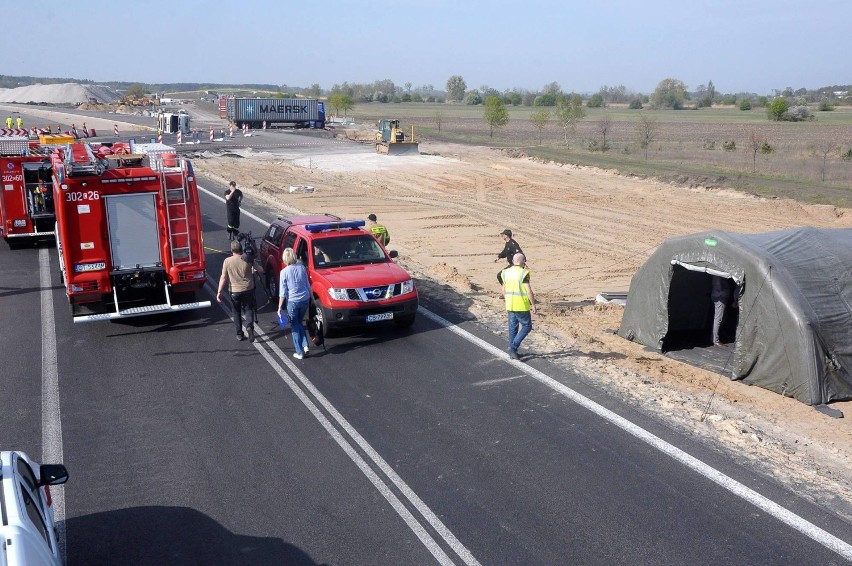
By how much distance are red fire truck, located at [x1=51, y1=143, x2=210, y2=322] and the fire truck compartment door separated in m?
0.02

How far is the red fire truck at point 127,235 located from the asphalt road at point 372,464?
3.11ft

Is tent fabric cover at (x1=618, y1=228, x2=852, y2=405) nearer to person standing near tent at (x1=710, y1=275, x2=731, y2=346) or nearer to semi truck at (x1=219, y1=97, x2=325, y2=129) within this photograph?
person standing near tent at (x1=710, y1=275, x2=731, y2=346)

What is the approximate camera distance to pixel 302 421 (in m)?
9.24

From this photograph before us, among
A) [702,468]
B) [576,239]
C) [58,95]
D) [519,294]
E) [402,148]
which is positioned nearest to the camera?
[702,468]

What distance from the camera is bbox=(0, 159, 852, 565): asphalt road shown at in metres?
6.64

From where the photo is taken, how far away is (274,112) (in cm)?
7075

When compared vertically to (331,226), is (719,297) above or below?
below

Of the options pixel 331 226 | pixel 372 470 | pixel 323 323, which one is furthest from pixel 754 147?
pixel 372 470

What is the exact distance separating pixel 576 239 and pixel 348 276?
12971 millimetres

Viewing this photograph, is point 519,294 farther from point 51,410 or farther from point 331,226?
point 51,410

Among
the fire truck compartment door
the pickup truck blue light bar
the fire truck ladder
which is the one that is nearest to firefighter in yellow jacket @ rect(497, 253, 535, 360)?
the pickup truck blue light bar

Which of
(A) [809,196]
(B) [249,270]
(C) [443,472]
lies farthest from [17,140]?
(A) [809,196]

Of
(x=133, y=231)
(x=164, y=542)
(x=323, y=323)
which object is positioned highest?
(x=133, y=231)

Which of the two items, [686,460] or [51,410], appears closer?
[686,460]
